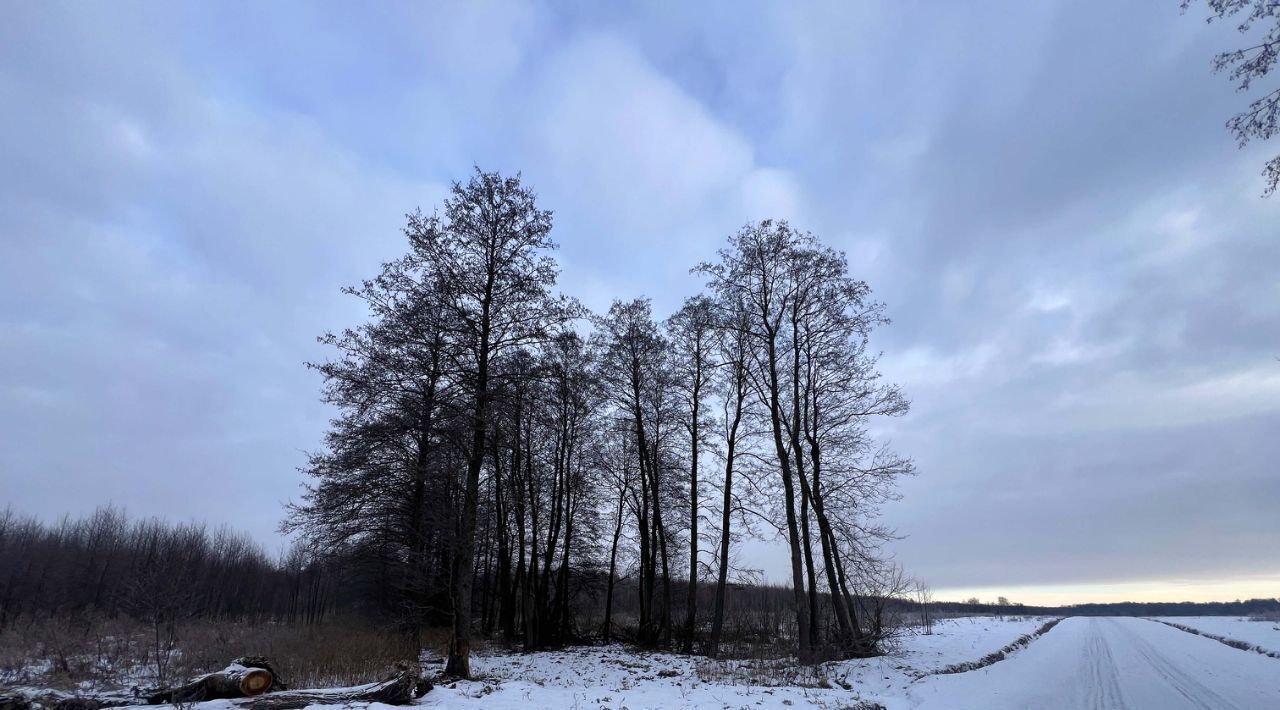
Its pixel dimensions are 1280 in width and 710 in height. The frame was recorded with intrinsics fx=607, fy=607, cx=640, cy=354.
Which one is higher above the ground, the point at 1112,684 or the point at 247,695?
the point at 247,695

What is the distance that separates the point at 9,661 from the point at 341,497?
44.3 feet

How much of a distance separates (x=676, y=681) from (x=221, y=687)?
9517 mm

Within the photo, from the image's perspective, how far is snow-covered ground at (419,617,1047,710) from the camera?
10.8 m

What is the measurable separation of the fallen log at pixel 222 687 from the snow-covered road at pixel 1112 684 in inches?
471

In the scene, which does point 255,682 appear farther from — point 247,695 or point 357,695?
point 357,695

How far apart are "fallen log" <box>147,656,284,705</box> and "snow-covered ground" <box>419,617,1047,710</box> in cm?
251

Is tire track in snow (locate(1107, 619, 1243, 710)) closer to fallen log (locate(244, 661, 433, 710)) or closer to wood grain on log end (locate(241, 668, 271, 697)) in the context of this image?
fallen log (locate(244, 661, 433, 710))

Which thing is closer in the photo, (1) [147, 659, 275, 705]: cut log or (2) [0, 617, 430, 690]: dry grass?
(1) [147, 659, 275, 705]: cut log

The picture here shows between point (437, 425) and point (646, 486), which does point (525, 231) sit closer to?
point (437, 425)

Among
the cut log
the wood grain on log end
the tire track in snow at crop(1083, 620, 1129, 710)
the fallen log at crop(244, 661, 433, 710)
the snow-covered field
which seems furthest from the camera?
the tire track in snow at crop(1083, 620, 1129, 710)

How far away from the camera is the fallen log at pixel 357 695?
8.27m

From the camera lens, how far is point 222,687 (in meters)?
9.26

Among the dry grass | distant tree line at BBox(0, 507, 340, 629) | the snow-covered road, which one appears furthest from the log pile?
distant tree line at BBox(0, 507, 340, 629)

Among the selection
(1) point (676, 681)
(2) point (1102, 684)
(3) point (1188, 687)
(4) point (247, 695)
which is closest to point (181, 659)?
(4) point (247, 695)
